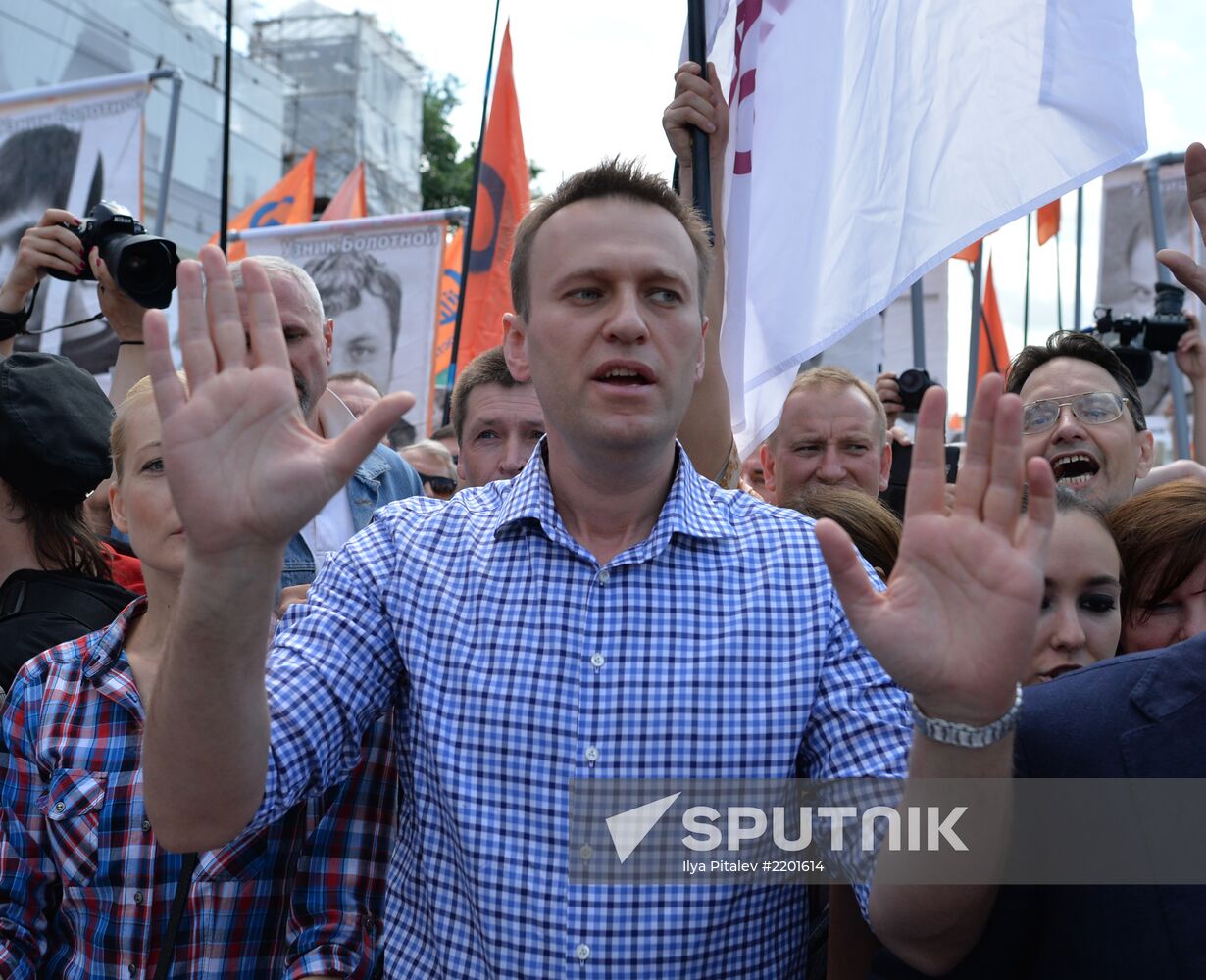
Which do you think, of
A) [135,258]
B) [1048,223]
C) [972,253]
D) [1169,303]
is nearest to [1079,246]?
[1048,223]

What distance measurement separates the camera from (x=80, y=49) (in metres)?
20.5

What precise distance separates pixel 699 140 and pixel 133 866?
1945 millimetres

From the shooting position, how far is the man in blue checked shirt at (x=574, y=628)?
1471mm

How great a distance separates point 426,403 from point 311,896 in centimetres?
516

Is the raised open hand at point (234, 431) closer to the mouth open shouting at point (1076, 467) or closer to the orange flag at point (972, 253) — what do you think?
the mouth open shouting at point (1076, 467)

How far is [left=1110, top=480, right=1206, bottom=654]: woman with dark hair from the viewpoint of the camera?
7.85 ft

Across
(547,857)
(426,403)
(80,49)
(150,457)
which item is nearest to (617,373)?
(547,857)

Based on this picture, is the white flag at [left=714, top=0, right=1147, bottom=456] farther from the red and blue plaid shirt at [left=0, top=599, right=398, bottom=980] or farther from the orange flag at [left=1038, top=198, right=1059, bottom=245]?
the orange flag at [left=1038, top=198, right=1059, bottom=245]

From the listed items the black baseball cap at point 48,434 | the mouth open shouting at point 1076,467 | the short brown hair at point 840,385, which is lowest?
the black baseball cap at point 48,434

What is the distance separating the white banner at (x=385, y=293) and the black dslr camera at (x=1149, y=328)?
Result: 3.65 meters

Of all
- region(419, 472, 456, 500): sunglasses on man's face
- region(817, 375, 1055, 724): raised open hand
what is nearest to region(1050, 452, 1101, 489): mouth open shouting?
region(817, 375, 1055, 724): raised open hand

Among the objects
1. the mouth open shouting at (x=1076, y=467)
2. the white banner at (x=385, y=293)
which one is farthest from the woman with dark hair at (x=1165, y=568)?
the white banner at (x=385, y=293)

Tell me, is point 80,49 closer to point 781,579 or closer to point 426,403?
point 426,403

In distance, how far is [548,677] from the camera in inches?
70.7
